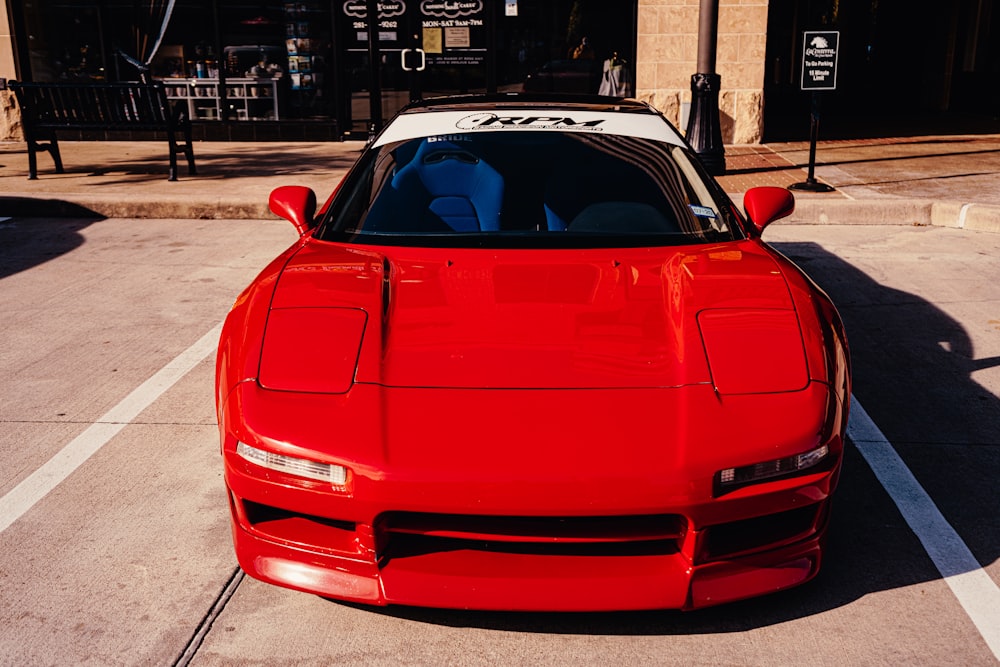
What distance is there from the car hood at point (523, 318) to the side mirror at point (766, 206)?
564 millimetres

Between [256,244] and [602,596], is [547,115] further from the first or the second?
[256,244]

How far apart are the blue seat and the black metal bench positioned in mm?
7975

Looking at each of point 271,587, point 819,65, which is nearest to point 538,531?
point 271,587

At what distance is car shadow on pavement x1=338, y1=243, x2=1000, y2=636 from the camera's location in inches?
117

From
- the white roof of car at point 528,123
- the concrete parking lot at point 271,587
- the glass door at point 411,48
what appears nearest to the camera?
the concrete parking lot at point 271,587

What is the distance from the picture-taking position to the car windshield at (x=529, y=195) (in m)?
3.96

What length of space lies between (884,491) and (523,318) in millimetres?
1646

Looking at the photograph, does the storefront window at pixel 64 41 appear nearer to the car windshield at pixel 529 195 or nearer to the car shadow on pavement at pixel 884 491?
the car windshield at pixel 529 195

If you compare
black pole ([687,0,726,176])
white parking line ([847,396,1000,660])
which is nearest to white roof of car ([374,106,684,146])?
white parking line ([847,396,1000,660])

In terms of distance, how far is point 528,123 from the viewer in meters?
4.45

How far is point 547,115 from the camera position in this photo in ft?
14.9

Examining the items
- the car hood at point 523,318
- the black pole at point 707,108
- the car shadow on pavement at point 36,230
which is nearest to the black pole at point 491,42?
the black pole at point 707,108

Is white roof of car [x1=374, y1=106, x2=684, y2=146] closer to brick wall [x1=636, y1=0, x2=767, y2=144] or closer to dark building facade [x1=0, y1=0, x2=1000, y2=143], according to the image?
brick wall [x1=636, y1=0, x2=767, y2=144]

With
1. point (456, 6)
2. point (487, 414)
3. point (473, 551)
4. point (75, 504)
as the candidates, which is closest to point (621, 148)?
point (487, 414)
